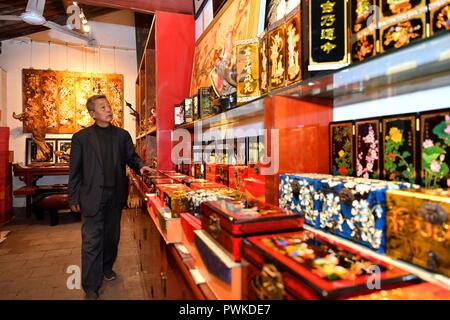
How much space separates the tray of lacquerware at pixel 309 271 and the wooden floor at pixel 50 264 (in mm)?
2049

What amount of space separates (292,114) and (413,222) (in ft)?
1.92

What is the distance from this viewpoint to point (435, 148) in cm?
76

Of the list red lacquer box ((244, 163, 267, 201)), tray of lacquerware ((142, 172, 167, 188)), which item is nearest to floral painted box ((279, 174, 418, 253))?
red lacquer box ((244, 163, 267, 201))

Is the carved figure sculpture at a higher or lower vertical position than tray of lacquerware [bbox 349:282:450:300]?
higher

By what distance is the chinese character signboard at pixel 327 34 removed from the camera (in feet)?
2.75

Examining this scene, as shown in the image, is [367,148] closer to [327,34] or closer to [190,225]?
[327,34]

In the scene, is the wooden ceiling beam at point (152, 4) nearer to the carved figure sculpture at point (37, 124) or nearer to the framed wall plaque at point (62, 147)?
the carved figure sculpture at point (37, 124)

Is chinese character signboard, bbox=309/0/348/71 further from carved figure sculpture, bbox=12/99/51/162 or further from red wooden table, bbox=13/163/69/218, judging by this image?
carved figure sculpture, bbox=12/99/51/162

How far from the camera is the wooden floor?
102 inches

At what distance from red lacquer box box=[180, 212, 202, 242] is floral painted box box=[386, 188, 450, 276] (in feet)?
2.06

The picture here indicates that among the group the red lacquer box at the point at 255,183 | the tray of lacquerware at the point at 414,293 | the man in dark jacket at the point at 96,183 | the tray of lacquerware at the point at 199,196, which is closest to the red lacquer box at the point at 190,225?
the tray of lacquerware at the point at 199,196

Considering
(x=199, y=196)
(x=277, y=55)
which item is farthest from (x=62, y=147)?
(x=277, y=55)
